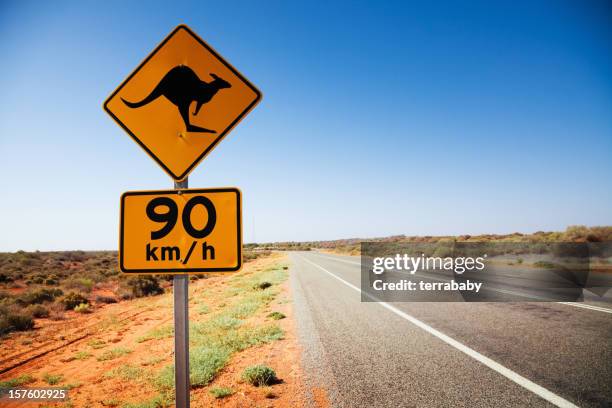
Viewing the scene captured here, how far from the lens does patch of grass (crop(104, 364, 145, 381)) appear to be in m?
5.00

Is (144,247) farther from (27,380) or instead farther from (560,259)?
(560,259)

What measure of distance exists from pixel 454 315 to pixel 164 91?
7.58m

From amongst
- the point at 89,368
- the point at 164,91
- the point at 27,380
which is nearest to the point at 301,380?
the point at 164,91

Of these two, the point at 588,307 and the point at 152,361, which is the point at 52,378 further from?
the point at 588,307

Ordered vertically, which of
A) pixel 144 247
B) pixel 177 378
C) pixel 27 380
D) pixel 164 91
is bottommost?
pixel 27 380

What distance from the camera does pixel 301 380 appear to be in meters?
4.05

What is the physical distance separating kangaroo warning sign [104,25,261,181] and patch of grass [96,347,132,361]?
6.28 m

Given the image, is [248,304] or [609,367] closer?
[609,367]

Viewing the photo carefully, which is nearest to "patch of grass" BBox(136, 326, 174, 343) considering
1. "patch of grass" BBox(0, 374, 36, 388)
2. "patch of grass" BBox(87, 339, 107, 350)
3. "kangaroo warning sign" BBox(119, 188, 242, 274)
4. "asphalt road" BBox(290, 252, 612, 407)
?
"patch of grass" BBox(87, 339, 107, 350)

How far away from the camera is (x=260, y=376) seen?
4.16 m

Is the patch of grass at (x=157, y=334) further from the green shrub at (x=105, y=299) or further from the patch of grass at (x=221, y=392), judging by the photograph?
the green shrub at (x=105, y=299)

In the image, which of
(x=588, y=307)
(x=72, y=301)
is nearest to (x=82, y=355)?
(x=72, y=301)

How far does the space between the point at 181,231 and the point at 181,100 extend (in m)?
0.91

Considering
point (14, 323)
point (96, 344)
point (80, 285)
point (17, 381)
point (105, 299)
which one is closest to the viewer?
point (17, 381)
